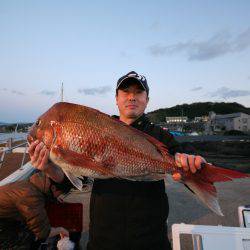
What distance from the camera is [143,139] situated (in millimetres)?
2762

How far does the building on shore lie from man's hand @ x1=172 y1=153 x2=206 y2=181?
109754 millimetres

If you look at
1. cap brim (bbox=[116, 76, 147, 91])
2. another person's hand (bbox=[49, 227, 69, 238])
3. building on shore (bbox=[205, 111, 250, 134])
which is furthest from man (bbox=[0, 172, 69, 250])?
building on shore (bbox=[205, 111, 250, 134])

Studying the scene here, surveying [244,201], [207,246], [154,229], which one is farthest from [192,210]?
[154,229]

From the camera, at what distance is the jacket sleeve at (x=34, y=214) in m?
3.97

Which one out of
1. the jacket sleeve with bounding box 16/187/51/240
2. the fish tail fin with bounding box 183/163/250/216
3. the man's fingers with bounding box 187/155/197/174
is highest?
the man's fingers with bounding box 187/155/197/174

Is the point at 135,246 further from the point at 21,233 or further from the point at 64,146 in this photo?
the point at 21,233

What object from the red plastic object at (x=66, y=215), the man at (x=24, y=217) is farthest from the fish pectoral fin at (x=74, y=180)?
the red plastic object at (x=66, y=215)

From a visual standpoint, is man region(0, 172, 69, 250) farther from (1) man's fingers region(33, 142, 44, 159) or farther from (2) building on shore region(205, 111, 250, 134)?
(2) building on shore region(205, 111, 250, 134)

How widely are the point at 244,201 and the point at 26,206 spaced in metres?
6.68

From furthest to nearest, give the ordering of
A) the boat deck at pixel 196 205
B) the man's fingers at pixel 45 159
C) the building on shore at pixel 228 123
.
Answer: the building on shore at pixel 228 123 < the boat deck at pixel 196 205 < the man's fingers at pixel 45 159

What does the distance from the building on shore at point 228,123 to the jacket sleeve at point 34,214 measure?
10900cm

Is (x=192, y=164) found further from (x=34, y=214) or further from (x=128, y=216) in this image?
(x=34, y=214)

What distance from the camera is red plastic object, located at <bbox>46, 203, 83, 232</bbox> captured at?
4594mm

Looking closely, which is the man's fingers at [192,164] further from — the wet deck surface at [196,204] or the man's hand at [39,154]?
the wet deck surface at [196,204]
